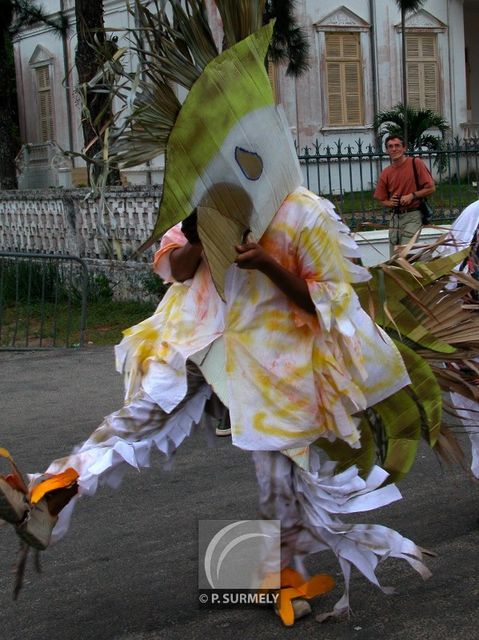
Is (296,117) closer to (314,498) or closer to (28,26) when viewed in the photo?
(28,26)

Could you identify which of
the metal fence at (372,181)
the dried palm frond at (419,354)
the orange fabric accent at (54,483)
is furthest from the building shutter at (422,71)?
the orange fabric accent at (54,483)

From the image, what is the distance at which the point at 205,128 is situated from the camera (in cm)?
342

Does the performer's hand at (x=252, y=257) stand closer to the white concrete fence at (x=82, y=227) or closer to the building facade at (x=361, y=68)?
the white concrete fence at (x=82, y=227)

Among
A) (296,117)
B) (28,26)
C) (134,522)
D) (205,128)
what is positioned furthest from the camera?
(28,26)

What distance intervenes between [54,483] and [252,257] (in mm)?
1045

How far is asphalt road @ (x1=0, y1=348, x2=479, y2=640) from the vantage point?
4.05 metres

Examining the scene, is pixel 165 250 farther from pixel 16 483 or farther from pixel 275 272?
pixel 16 483

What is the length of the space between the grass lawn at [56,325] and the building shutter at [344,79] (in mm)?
11843

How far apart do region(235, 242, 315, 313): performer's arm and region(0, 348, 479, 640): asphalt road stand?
1.25 m

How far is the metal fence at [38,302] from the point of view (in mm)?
11211

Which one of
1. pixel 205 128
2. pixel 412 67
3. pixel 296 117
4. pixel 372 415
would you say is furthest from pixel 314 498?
A: pixel 412 67

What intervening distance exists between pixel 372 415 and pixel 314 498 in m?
0.49

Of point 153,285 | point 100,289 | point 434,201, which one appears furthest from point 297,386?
point 100,289

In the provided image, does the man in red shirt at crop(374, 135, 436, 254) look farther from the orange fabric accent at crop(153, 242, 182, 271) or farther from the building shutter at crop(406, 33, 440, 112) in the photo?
the building shutter at crop(406, 33, 440, 112)
